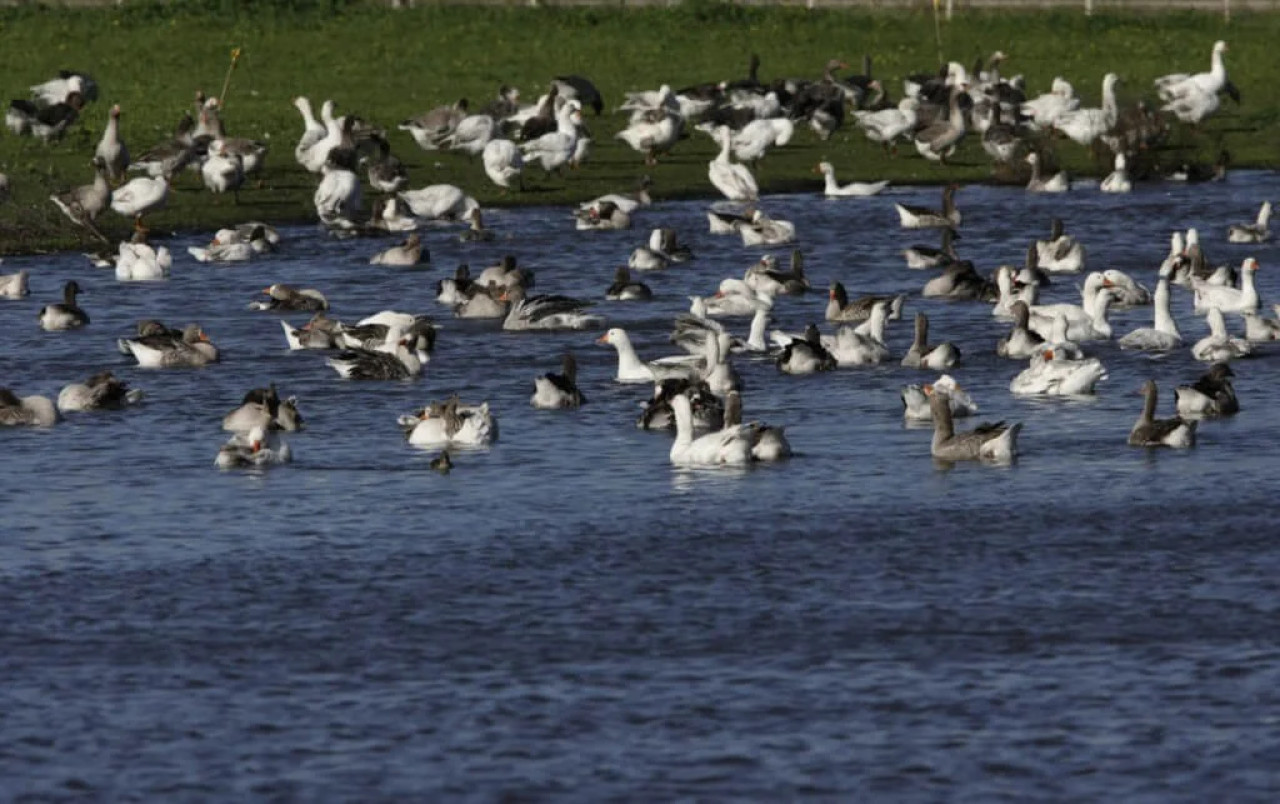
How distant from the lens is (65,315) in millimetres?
33594

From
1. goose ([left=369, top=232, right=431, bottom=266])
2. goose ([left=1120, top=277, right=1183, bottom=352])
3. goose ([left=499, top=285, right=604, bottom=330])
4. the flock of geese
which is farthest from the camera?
goose ([left=369, top=232, right=431, bottom=266])

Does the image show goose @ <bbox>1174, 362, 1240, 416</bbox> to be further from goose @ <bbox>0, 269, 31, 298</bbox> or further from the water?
goose @ <bbox>0, 269, 31, 298</bbox>

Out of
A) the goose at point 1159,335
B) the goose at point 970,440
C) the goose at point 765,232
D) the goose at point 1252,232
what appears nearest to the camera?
the goose at point 970,440

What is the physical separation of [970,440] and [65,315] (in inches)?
547

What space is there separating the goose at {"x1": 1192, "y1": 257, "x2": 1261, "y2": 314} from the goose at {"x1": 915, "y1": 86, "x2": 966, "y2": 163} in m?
16.9

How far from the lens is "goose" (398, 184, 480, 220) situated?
145 feet

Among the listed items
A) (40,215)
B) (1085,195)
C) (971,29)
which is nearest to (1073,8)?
(971,29)

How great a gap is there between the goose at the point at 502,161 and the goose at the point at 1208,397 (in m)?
21.6

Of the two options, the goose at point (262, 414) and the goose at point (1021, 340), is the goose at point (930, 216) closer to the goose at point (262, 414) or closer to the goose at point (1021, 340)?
the goose at point (1021, 340)

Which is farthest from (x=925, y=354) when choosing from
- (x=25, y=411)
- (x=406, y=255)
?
(x=406, y=255)

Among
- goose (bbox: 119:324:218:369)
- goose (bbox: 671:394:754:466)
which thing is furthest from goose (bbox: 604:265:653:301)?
goose (bbox: 671:394:754:466)

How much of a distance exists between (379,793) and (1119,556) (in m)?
7.84

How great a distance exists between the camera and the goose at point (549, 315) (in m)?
33.1

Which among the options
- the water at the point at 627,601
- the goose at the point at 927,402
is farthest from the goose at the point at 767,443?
the goose at the point at 927,402
